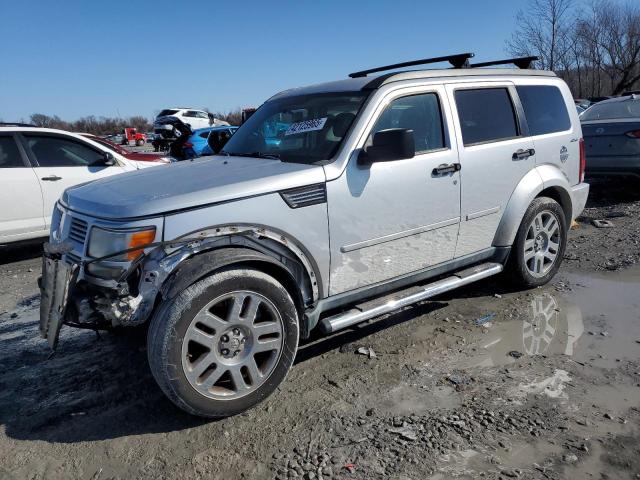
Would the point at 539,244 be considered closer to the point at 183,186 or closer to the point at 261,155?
the point at 261,155

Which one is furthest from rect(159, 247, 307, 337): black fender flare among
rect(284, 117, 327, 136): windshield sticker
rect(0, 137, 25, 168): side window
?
rect(0, 137, 25, 168): side window

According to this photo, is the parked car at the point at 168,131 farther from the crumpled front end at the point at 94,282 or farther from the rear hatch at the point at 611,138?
the crumpled front end at the point at 94,282

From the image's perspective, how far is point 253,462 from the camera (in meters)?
2.67

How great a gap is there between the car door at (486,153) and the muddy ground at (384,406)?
805 millimetres

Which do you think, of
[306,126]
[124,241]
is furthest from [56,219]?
[306,126]

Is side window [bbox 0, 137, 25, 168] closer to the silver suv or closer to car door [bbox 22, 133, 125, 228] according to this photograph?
car door [bbox 22, 133, 125, 228]

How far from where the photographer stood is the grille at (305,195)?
316 cm

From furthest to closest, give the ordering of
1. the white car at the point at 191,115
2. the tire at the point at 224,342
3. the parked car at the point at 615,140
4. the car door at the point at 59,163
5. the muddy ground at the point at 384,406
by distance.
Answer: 1. the white car at the point at 191,115
2. the parked car at the point at 615,140
3. the car door at the point at 59,163
4. the tire at the point at 224,342
5. the muddy ground at the point at 384,406

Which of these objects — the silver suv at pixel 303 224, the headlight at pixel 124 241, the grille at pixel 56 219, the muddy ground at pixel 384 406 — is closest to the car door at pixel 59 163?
the muddy ground at pixel 384 406

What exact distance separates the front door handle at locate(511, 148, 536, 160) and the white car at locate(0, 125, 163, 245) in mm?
5397

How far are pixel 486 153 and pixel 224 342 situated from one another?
8.50ft

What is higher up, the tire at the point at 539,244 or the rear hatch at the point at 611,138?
the rear hatch at the point at 611,138

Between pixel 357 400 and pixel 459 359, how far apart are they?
93 cm

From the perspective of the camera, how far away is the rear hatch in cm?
834
